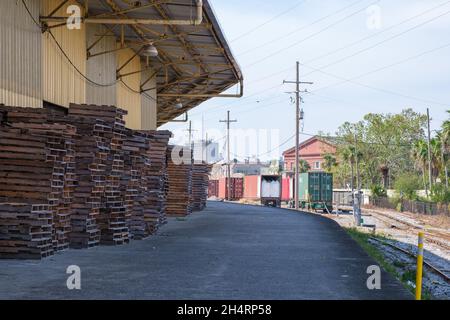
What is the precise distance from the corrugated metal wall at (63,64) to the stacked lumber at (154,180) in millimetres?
2836

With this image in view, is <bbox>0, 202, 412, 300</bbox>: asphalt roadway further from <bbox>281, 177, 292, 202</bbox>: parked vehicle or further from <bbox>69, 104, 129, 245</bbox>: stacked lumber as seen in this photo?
<bbox>281, 177, 292, 202</bbox>: parked vehicle

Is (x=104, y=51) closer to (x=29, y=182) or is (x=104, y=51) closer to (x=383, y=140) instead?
(x=29, y=182)

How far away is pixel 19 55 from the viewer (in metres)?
16.9

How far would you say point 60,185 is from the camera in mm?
15617

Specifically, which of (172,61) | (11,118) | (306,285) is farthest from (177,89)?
(306,285)

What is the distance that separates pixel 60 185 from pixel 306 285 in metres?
6.51

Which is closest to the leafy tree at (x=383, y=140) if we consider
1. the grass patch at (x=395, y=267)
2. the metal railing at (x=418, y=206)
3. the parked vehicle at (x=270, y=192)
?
the metal railing at (x=418, y=206)

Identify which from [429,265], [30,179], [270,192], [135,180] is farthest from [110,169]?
[270,192]

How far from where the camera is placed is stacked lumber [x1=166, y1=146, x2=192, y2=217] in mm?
32938

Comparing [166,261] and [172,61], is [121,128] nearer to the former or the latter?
[166,261]

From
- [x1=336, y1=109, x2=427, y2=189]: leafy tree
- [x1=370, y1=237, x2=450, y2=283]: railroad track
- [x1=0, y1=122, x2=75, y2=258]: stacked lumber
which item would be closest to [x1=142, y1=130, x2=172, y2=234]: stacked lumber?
[x1=0, y1=122, x2=75, y2=258]: stacked lumber

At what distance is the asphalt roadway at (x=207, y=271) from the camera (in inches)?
421

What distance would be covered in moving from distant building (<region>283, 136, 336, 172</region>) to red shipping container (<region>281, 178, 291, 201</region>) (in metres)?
60.8

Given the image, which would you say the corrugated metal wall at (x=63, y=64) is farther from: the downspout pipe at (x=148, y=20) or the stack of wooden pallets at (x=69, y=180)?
the stack of wooden pallets at (x=69, y=180)
